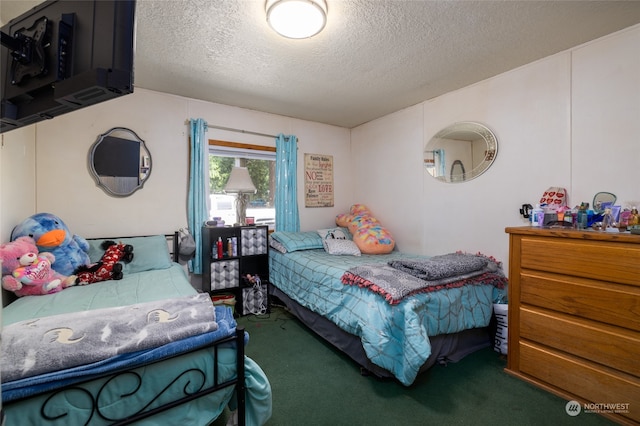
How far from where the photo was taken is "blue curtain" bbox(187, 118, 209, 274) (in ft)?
10.0

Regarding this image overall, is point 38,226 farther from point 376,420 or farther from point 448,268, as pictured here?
point 448,268

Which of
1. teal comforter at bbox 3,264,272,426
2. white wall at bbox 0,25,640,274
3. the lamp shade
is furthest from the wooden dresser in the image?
the lamp shade

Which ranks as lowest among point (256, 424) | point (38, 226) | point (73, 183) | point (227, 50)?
point (256, 424)

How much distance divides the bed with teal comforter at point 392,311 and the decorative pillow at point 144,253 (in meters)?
1.28

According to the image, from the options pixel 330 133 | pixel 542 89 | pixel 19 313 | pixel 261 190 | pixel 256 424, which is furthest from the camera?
pixel 330 133

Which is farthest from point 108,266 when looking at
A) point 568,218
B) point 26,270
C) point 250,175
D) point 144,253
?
point 568,218

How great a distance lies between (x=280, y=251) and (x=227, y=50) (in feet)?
6.73

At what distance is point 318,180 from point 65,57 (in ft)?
10.8

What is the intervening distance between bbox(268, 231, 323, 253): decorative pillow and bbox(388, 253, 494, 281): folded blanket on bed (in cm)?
120

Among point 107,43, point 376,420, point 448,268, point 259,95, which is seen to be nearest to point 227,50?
point 259,95

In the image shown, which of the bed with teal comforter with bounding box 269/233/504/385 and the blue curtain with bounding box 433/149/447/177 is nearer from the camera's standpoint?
the bed with teal comforter with bounding box 269/233/504/385

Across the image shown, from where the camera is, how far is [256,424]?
1312 mm

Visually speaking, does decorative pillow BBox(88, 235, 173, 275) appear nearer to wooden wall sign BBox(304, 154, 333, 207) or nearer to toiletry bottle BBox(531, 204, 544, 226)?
wooden wall sign BBox(304, 154, 333, 207)

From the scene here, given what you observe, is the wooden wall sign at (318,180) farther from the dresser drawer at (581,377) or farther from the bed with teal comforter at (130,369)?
the dresser drawer at (581,377)
